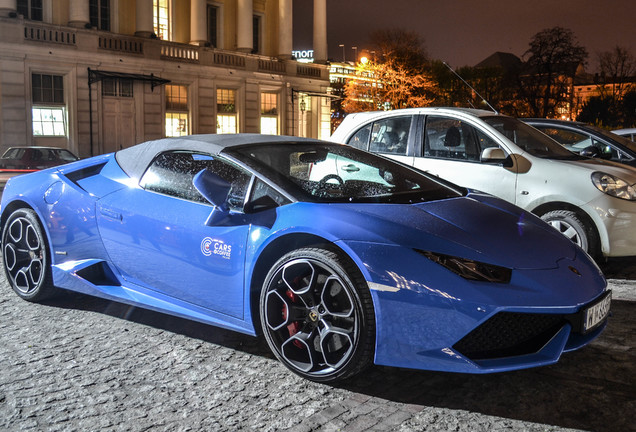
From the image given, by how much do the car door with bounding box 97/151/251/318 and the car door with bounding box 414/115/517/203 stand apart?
3.66m

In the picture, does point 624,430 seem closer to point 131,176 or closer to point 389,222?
point 389,222

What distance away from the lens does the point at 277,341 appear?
3.71 m

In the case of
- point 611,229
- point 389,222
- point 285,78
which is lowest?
point 611,229

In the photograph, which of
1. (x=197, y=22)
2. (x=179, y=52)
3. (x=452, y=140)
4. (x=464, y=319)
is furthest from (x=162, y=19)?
(x=464, y=319)

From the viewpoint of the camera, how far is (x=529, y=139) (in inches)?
293

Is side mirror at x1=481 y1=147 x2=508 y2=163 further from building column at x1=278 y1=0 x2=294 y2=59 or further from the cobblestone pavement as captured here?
building column at x1=278 y1=0 x2=294 y2=59

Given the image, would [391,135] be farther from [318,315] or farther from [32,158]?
[32,158]

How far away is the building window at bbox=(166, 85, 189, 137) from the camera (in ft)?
120

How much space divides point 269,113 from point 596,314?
4120cm

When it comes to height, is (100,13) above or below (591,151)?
above

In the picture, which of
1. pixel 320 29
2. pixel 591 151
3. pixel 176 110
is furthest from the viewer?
pixel 320 29

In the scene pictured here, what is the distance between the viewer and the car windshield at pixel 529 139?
7226 millimetres

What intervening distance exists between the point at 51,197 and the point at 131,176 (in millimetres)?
846

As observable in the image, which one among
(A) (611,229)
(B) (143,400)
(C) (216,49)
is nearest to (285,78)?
(C) (216,49)
